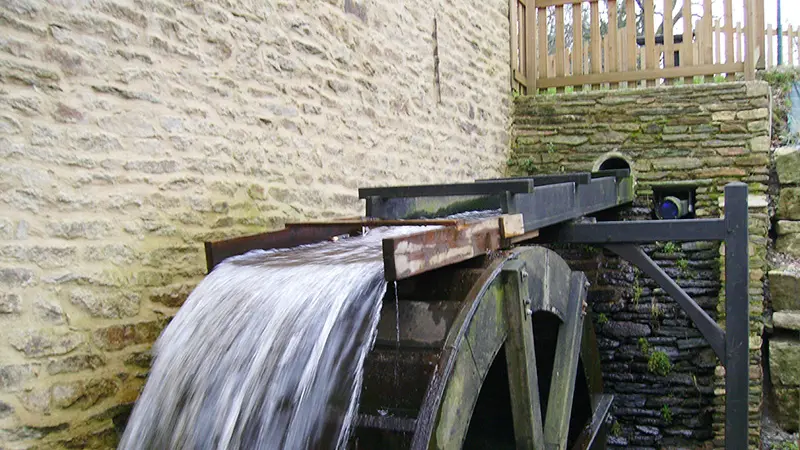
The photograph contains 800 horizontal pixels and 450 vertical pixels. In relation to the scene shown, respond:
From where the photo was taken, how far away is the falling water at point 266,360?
203 centimetres

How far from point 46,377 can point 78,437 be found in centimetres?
28

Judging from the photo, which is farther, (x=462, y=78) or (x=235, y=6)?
(x=462, y=78)

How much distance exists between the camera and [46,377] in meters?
2.51

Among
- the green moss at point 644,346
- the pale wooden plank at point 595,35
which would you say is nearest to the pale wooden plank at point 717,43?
the pale wooden plank at point 595,35

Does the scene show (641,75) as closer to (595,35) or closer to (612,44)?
(612,44)

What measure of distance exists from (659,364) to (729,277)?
2172 mm

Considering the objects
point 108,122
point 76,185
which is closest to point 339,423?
point 76,185

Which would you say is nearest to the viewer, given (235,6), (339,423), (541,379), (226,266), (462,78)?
(339,423)

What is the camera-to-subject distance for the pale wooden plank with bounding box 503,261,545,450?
2523mm

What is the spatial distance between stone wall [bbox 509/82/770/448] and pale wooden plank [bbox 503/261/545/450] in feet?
11.1

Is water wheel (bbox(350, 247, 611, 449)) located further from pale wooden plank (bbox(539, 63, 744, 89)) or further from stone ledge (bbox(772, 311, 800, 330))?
pale wooden plank (bbox(539, 63, 744, 89))

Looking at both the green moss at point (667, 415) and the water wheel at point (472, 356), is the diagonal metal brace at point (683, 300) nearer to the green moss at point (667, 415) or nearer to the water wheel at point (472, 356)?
the water wheel at point (472, 356)

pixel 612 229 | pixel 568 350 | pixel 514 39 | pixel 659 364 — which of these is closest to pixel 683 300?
pixel 612 229

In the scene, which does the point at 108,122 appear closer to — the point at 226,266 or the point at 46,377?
the point at 226,266
